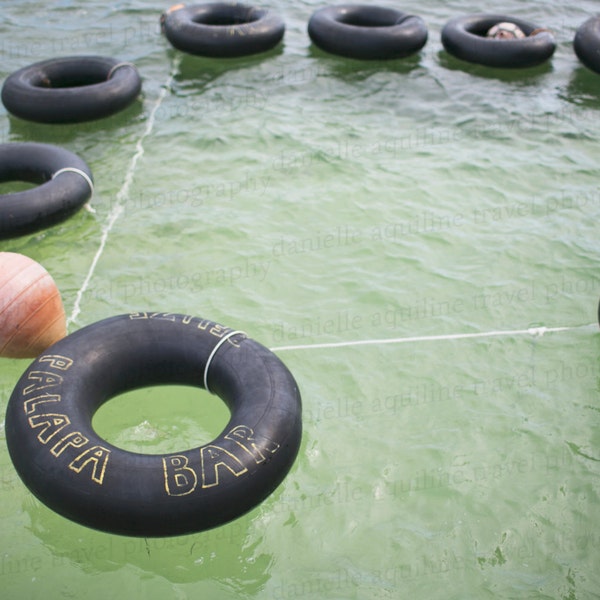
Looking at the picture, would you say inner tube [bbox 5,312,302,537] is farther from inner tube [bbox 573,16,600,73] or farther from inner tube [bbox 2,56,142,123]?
inner tube [bbox 573,16,600,73]

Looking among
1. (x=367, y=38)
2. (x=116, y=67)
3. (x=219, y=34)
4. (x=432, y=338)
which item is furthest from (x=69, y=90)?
(x=432, y=338)

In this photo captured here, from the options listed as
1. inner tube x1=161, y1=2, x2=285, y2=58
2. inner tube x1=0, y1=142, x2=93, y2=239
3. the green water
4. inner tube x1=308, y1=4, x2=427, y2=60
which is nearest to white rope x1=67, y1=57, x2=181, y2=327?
the green water

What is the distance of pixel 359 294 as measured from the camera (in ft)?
21.3

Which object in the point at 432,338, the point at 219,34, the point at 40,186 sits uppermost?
the point at 219,34

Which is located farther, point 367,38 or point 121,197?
point 367,38

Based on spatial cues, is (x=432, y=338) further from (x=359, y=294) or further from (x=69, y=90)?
(x=69, y=90)

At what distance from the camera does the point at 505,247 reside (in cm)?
720

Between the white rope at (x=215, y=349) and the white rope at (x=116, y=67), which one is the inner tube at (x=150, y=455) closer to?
the white rope at (x=215, y=349)

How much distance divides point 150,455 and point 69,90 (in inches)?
240

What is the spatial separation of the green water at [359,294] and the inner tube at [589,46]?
0.22 meters

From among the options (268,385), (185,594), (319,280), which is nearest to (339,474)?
(268,385)

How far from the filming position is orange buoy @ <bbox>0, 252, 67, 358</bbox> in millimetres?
5191

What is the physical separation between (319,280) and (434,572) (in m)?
3.02

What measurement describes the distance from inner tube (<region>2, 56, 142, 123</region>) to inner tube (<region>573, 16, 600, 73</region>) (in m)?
6.25
